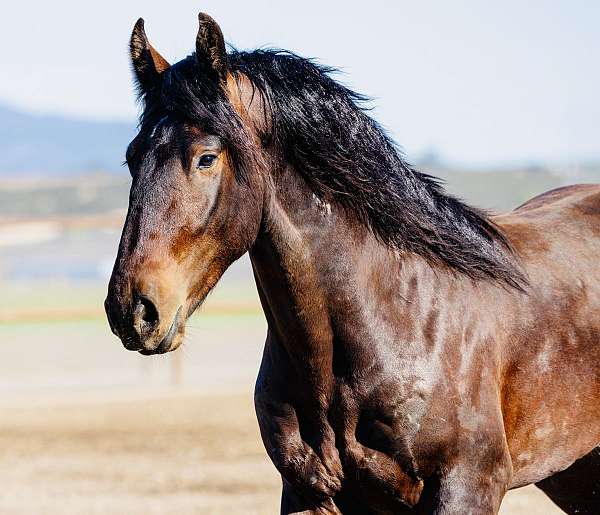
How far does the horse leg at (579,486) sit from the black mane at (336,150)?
86 centimetres

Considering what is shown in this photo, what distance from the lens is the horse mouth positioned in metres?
3.07

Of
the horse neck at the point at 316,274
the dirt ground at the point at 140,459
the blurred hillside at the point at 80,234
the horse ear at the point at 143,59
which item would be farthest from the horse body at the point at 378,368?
the dirt ground at the point at 140,459

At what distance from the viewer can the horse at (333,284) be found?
317 centimetres

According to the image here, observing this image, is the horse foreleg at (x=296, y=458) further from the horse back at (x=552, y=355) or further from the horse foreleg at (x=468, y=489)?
the horse back at (x=552, y=355)

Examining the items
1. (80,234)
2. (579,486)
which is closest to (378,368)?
(579,486)

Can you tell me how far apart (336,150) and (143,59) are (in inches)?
26.1

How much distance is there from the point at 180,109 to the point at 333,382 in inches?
38.1

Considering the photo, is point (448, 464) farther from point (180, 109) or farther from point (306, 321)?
point (180, 109)

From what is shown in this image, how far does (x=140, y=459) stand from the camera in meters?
8.95

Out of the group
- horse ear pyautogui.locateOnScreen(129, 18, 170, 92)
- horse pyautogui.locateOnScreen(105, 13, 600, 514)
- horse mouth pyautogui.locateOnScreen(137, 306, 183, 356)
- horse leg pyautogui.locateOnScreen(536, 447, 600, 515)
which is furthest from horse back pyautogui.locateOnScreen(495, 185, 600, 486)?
horse ear pyautogui.locateOnScreen(129, 18, 170, 92)

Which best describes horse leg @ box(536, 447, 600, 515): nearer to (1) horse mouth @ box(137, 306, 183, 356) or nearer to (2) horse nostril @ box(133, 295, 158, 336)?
(1) horse mouth @ box(137, 306, 183, 356)

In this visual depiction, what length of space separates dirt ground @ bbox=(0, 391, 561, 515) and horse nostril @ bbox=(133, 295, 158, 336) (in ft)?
13.0

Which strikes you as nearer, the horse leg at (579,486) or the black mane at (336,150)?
the black mane at (336,150)

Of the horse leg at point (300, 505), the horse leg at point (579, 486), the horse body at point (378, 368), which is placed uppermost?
the horse body at point (378, 368)
